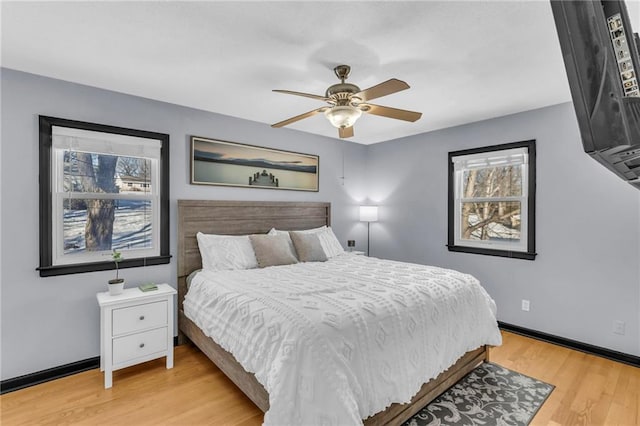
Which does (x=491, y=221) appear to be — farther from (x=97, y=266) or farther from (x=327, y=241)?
(x=97, y=266)

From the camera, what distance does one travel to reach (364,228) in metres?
5.31

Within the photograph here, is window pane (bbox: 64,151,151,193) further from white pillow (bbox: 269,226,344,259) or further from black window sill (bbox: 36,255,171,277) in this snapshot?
white pillow (bbox: 269,226,344,259)

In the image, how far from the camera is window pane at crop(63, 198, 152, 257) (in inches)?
109

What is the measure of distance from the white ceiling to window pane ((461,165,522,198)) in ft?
2.72

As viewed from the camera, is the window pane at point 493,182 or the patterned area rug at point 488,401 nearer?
the patterned area rug at point 488,401

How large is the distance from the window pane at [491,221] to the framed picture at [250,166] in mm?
2090

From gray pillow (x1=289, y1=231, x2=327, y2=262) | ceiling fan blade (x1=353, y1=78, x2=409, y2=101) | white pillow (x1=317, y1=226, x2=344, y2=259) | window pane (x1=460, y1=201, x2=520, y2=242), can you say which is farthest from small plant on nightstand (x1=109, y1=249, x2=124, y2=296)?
window pane (x1=460, y1=201, x2=520, y2=242)

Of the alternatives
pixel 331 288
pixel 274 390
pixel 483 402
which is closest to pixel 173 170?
pixel 331 288

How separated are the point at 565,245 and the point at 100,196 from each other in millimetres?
4577

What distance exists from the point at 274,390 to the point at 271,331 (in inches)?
12.6

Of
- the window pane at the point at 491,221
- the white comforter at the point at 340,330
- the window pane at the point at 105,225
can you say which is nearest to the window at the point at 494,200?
the window pane at the point at 491,221

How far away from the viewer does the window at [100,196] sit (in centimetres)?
264

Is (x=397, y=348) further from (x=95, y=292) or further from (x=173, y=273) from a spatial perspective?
(x=95, y=292)

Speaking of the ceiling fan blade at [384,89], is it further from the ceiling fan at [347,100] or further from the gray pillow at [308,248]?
the gray pillow at [308,248]
